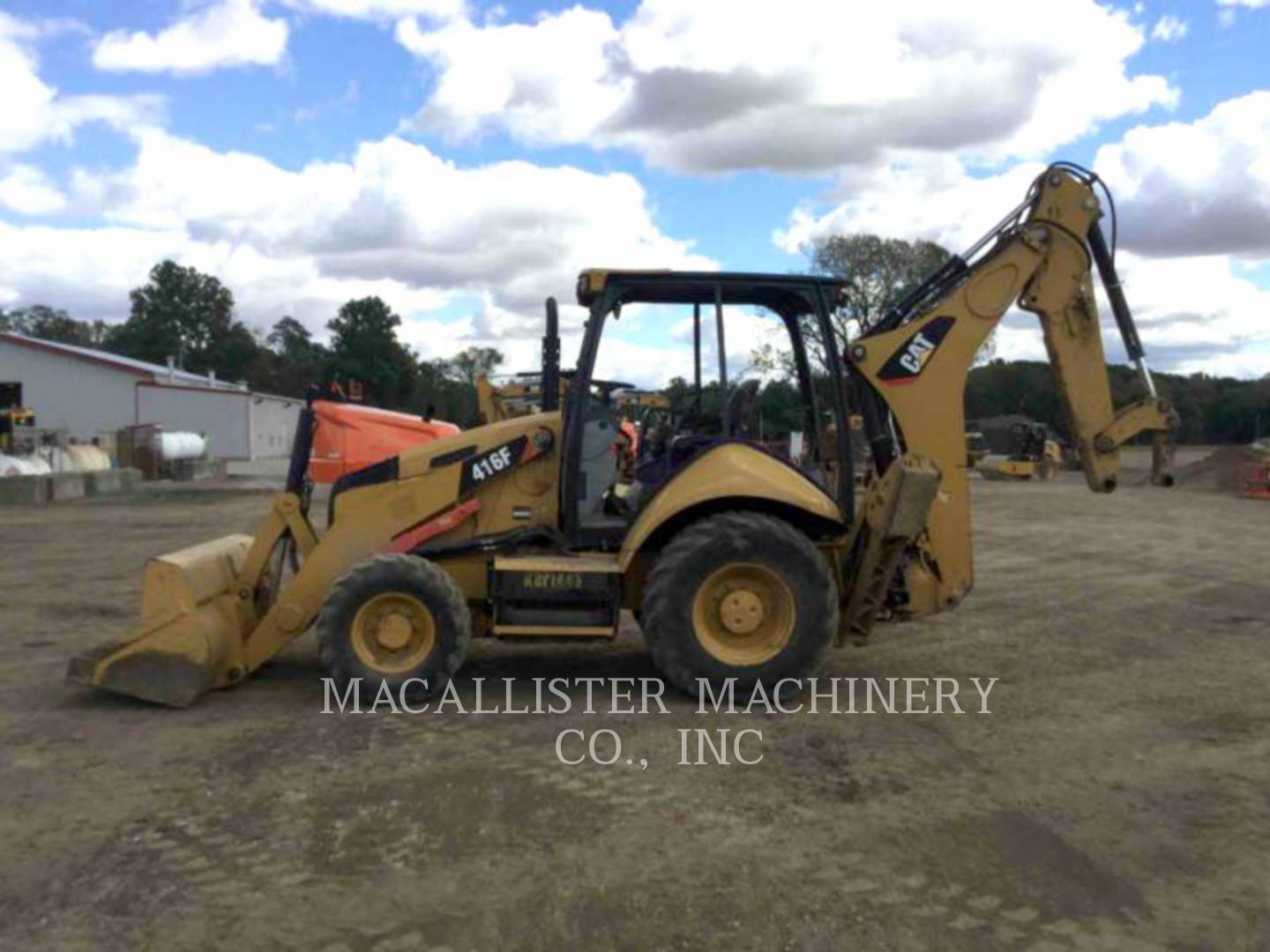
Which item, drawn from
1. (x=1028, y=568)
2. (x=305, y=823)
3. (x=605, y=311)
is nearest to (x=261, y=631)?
(x=305, y=823)

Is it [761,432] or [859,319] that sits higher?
[859,319]

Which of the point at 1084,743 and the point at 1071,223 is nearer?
the point at 1084,743

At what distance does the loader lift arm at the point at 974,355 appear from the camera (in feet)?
23.6

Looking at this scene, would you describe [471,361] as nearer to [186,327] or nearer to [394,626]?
[186,327]

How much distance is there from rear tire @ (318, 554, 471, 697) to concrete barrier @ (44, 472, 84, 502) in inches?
892

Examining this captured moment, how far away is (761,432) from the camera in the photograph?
728 cm

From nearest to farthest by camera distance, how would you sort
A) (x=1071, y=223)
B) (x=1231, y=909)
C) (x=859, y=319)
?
(x=1231, y=909) < (x=1071, y=223) < (x=859, y=319)

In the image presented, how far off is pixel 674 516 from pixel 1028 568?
7.91m

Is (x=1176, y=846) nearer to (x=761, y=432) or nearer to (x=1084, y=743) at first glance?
(x=1084, y=743)

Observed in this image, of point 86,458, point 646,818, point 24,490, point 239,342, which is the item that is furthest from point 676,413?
point 239,342

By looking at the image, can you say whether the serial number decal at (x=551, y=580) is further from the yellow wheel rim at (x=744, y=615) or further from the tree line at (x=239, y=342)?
the tree line at (x=239, y=342)

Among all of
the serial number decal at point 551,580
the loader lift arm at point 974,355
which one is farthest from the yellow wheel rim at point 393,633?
the loader lift arm at point 974,355

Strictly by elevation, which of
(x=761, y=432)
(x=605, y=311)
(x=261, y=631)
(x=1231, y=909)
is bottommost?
(x=1231, y=909)

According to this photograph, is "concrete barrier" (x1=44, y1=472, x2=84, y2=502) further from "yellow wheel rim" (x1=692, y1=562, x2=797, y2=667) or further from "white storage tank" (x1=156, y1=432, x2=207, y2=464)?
"yellow wheel rim" (x1=692, y1=562, x2=797, y2=667)
